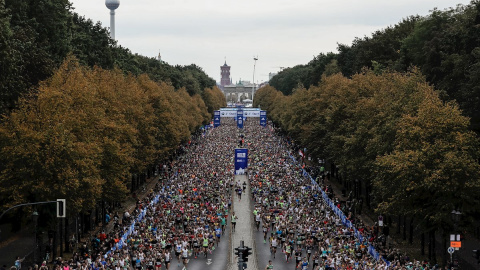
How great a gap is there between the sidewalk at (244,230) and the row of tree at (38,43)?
1964 centimetres

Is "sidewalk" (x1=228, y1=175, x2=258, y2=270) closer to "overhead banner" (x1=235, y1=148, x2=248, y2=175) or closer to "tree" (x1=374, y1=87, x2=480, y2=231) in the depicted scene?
"overhead banner" (x1=235, y1=148, x2=248, y2=175)

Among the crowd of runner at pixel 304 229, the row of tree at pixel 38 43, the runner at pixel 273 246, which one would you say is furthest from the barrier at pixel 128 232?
the row of tree at pixel 38 43

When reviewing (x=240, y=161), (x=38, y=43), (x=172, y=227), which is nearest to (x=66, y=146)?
(x=172, y=227)

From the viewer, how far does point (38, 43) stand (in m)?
73.7

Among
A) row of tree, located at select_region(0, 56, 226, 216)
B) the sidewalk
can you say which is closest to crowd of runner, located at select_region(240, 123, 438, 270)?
the sidewalk

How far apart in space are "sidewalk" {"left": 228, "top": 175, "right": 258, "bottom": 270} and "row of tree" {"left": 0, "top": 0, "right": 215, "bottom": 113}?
64.4 feet

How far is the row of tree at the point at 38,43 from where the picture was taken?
175 ft

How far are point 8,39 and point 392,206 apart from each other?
96.8 feet

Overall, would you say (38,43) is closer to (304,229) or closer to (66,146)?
(66,146)

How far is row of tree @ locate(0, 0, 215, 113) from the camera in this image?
175 ft

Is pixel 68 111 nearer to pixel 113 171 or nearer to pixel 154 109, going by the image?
pixel 113 171

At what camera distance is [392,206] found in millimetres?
45969

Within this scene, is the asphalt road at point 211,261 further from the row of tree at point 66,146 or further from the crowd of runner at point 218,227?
the row of tree at point 66,146

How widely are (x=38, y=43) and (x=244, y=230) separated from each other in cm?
3141
